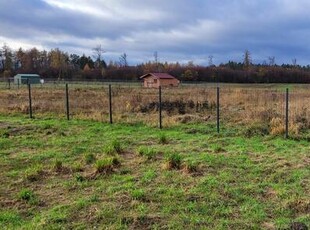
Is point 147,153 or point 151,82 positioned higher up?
→ point 151,82

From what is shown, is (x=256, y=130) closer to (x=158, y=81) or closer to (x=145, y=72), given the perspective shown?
(x=158, y=81)

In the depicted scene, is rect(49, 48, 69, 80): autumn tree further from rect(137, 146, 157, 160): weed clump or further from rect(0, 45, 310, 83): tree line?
rect(137, 146, 157, 160): weed clump

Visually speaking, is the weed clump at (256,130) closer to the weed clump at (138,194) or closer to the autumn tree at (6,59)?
the weed clump at (138,194)

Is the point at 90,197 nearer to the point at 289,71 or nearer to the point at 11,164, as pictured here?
the point at 11,164

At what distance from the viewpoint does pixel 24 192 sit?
5715 mm

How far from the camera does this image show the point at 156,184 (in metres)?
6.22

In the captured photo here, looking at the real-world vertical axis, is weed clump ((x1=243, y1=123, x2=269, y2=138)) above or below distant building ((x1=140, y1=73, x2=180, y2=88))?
below

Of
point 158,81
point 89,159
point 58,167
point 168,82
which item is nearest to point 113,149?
point 89,159

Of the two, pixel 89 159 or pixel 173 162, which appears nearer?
pixel 173 162

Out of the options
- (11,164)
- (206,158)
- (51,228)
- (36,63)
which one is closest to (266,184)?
(206,158)

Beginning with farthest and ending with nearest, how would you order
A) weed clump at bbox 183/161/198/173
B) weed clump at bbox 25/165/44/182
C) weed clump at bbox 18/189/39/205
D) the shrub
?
the shrub < weed clump at bbox 183/161/198/173 < weed clump at bbox 25/165/44/182 < weed clump at bbox 18/189/39/205

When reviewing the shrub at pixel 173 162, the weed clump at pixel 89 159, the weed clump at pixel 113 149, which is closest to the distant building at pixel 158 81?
the weed clump at pixel 113 149

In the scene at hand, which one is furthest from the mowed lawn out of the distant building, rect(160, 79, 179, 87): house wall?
rect(160, 79, 179, 87): house wall

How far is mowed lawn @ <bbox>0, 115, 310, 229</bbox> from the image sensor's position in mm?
4746
